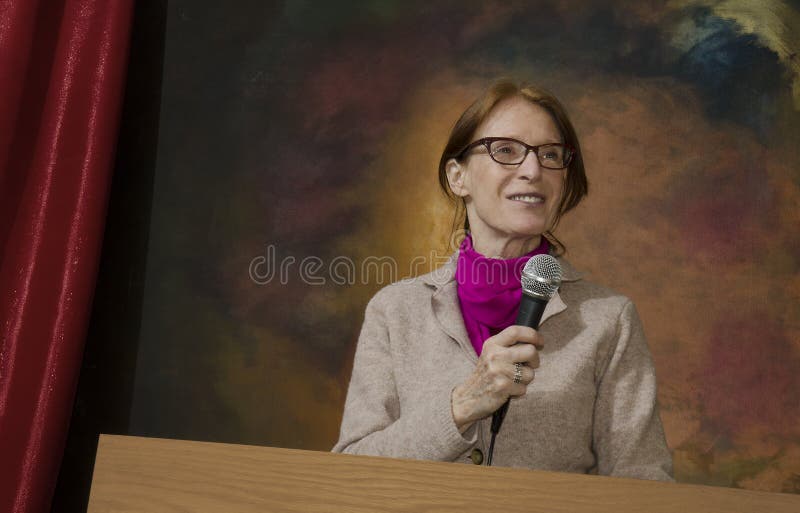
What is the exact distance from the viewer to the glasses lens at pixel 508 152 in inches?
58.2

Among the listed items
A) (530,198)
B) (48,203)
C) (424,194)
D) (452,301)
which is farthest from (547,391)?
(48,203)

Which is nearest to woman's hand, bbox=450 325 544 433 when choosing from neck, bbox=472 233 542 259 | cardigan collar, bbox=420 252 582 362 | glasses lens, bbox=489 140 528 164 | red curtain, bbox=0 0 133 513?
cardigan collar, bbox=420 252 582 362

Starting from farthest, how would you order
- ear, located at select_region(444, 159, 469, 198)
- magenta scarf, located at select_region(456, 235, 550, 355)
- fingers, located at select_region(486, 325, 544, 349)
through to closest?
ear, located at select_region(444, 159, 469, 198), magenta scarf, located at select_region(456, 235, 550, 355), fingers, located at select_region(486, 325, 544, 349)

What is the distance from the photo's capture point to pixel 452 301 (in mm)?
1504

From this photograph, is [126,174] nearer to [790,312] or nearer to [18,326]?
[18,326]

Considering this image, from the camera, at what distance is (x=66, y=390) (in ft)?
5.56

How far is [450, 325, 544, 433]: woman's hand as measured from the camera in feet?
3.84

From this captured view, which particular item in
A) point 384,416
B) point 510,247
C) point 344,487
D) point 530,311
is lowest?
point 344,487

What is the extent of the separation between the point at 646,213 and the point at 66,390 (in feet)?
4.41

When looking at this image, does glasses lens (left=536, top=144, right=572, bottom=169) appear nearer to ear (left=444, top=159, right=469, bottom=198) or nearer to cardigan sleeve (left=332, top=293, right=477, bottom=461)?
ear (left=444, top=159, right=469, bottom=198)

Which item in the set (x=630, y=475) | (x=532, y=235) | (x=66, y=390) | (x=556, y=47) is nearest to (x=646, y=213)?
(x=532, y=235)

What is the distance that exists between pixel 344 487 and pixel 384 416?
450mm

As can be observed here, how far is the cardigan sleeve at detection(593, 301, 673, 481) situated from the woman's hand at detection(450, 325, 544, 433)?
26 cm

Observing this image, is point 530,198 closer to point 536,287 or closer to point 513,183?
point 513,183
